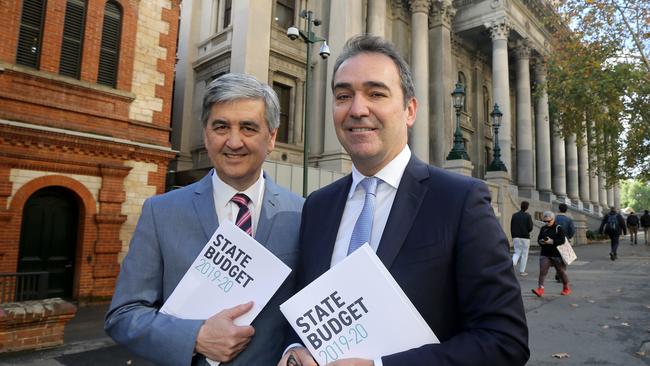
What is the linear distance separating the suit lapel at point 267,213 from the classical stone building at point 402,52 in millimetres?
11117

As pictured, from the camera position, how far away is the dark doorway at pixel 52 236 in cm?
1047

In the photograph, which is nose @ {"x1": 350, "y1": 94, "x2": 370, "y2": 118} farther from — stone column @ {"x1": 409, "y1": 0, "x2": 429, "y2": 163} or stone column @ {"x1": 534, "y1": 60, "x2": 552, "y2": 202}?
stone column @ {"x1": 534, "y1": 60, "x2": 552, "y2": 202}

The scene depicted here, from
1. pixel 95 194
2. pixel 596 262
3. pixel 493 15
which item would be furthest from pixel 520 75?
pixel 95 194

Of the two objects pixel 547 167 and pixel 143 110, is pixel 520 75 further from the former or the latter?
pixel 143 110

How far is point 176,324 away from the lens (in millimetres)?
1996

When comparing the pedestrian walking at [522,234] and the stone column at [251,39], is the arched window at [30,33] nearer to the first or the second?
the stone column at [251,39]

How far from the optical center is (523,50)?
32.2 m

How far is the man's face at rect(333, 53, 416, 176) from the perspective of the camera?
192cm

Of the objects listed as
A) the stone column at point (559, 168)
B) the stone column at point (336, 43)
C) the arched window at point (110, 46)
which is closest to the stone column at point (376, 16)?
the stone column at point (336, 43)

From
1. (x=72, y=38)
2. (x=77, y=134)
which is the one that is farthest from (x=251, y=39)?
(x=77, y=134)

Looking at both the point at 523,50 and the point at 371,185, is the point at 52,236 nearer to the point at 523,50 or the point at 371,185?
the point at 371,185

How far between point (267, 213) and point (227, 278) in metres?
0.45

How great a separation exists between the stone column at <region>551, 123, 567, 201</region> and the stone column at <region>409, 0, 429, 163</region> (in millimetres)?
19194

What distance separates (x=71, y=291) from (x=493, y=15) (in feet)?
96.2
